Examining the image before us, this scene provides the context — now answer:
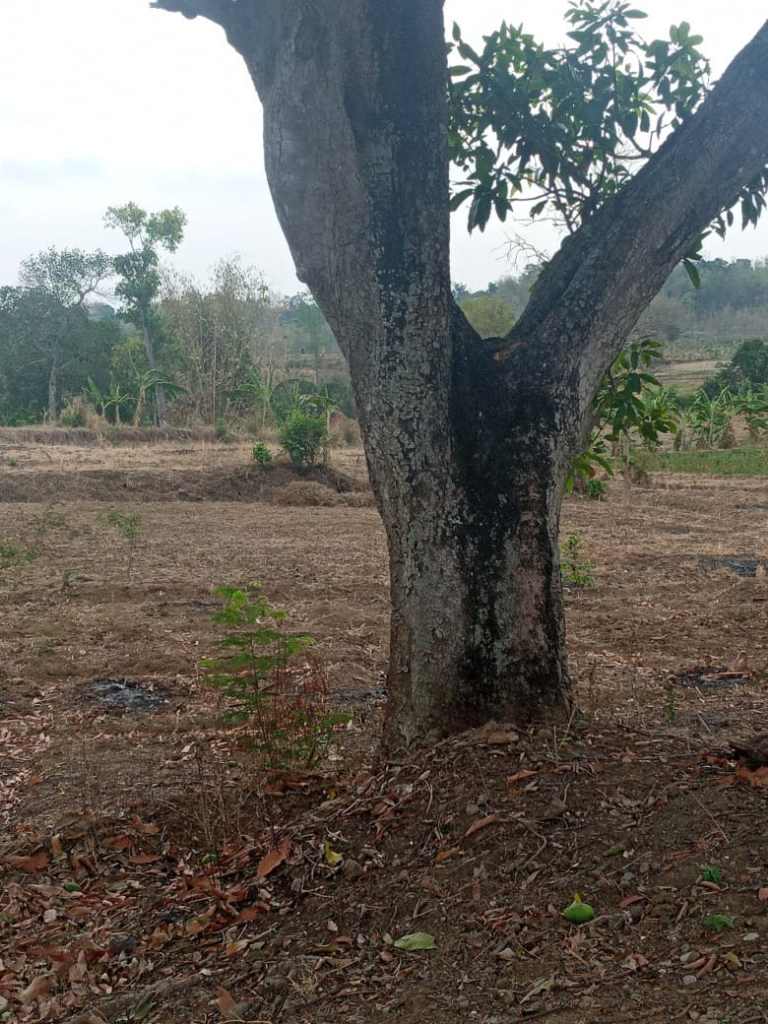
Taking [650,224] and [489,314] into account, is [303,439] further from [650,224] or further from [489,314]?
[489,314]

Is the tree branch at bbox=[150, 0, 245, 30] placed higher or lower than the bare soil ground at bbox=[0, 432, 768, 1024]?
higher

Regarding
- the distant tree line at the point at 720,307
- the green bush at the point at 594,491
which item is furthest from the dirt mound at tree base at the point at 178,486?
the distant tree line at the point at 720,307

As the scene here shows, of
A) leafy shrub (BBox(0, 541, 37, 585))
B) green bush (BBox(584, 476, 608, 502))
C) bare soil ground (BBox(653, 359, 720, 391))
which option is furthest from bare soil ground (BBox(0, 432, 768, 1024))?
bare soil ground (BBox(653, 359, 720, 391))

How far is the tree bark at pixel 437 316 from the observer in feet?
11.2

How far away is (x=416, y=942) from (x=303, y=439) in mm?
15022

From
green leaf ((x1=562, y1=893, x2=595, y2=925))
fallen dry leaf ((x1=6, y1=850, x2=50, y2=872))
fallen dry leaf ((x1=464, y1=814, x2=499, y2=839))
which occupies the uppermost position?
fallen dry leaf ((x1=464, y1=814, x2=499, y2=839))

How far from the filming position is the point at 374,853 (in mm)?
3113

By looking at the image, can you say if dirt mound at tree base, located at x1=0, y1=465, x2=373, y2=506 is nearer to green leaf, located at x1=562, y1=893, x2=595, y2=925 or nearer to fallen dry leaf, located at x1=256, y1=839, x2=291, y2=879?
fallen dry leaf, located at x1=256, y1=839, x2=291, y2=879

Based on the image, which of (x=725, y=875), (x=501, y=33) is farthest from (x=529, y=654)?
(x=501, y=33)

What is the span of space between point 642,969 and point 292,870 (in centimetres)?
127

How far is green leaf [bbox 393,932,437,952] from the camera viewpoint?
2.61 meters

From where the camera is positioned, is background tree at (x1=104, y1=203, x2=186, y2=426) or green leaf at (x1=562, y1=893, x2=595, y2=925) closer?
green leaf at (x1=562, y1=893, x2=595, y2=925)

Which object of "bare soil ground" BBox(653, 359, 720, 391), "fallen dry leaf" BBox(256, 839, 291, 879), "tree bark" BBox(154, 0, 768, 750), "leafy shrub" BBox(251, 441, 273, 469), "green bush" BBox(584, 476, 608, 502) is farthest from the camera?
"bare soil ground" BBox(653, 359, 720, 391)

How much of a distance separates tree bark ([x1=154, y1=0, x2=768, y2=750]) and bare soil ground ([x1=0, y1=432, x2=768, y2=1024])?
0.41 metres
